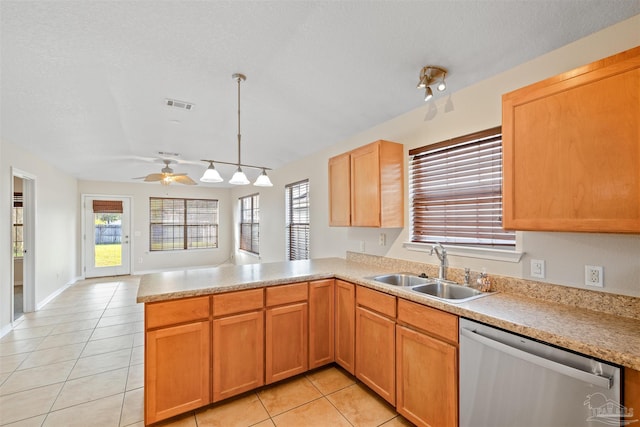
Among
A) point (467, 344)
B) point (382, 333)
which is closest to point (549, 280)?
point (467, 344)

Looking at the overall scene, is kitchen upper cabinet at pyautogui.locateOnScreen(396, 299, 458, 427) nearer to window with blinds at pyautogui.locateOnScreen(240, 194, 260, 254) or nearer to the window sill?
the window sill

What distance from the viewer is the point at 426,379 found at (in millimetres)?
1796

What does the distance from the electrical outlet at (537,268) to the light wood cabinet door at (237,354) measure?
1.93m

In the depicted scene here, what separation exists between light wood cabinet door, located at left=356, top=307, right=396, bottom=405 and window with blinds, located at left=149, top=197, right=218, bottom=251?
675 cm

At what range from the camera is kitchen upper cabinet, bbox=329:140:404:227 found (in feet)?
8.60

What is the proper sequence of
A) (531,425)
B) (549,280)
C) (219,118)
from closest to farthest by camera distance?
(531,425) < (549,280) < (219,118)

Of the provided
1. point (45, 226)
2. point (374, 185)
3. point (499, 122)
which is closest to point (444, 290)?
point (374, 185)

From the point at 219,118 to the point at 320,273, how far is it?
188cm

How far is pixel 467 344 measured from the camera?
5.16ft

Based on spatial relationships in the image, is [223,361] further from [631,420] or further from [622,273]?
[622,273]

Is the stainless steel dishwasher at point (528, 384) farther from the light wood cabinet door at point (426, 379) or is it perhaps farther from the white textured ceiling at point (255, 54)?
the white textured ceiling at point (255, 54)

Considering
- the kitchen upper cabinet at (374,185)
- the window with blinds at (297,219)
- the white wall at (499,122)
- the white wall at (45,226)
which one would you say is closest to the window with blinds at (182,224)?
the white wall at (45,226)

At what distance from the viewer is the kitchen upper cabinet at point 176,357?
73.6 inches

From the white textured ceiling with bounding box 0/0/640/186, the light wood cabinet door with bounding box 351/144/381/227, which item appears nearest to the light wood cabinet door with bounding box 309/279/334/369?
the light wood cabinet door with bounding box 351/144/381/227
